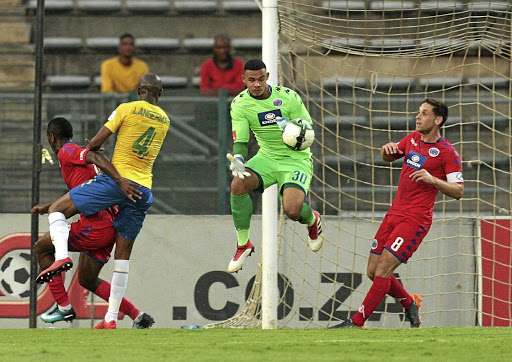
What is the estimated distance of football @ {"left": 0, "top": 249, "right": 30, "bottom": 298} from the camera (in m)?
10.3

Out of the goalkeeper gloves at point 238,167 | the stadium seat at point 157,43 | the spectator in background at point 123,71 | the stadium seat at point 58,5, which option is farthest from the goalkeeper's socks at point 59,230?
the stadium seat at point 58,5

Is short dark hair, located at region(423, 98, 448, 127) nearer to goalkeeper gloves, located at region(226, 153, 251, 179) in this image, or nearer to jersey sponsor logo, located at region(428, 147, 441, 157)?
jersey sponsor logo, located at region(428, 147, 441, 157)

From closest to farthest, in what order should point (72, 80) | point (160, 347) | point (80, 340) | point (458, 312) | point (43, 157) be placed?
1. point (160, 347)
2. point (80, 340)
3. point (43, 157)
4. point (458, 312)
5. point (72, 80)

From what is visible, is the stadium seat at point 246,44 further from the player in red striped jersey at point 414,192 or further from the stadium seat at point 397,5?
the player in red striped jersey at point 414,192

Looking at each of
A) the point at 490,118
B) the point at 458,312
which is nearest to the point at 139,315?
the point at 458,312

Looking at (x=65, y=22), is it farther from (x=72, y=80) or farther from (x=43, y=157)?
(x=43, y=157)

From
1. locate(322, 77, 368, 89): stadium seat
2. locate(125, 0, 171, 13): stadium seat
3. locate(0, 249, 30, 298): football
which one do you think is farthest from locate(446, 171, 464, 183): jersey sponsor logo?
locate(125, 0, 171, 13): stadium seat

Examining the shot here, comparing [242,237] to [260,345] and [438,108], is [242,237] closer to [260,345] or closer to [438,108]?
[438,108]

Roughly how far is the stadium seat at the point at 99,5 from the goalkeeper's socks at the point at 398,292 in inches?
266

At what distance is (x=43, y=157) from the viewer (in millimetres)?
9438

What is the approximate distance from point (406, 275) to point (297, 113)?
9.53ft

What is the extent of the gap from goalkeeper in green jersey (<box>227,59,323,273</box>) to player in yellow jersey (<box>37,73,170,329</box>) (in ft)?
2.47

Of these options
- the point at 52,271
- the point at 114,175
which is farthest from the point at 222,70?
the point at 52,271

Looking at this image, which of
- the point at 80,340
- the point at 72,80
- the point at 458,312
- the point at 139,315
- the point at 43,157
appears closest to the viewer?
the point at 80,340
